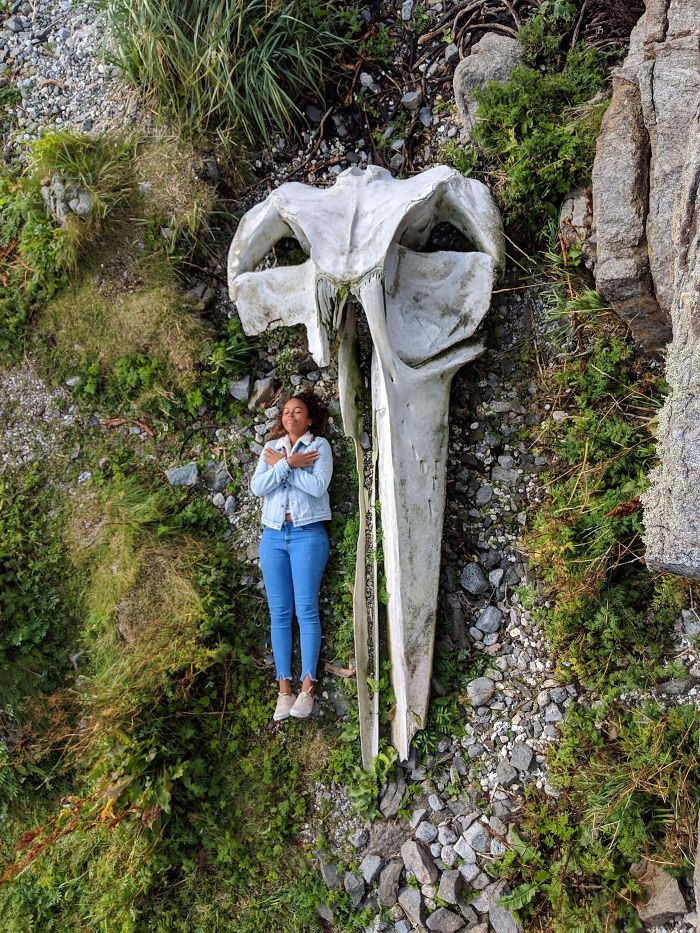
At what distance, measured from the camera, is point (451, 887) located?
4262mm

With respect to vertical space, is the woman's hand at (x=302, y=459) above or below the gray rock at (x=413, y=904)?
above

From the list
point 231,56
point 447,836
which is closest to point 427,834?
point 447,836

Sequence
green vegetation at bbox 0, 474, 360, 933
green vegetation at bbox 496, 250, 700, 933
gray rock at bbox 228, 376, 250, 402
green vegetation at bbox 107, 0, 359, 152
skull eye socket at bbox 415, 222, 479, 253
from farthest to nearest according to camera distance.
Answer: gray rock at bbox 228, 376, 250, 402
green vegetation at bbox 107, 0, 359, 152
skull eye socket at bbox 415, 222, 479, 253
green vegetation at bbox 0, 474, 360, 933
green vegetation at bbox 496, 250, 700, 933

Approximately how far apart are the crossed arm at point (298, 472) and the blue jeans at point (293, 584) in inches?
9.6

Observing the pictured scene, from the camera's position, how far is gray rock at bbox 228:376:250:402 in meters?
5.16

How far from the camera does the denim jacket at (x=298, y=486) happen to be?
4742mm

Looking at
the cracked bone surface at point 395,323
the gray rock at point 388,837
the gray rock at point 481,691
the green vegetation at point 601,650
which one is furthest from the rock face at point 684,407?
the gray rock at point 388,837

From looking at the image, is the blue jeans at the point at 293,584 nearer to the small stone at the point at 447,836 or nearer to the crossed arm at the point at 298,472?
the crossed arm at the point at 298,472

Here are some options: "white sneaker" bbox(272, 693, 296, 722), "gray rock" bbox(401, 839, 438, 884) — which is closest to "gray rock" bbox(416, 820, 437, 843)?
"gray rock" bbox(401, 839, 438, 884)

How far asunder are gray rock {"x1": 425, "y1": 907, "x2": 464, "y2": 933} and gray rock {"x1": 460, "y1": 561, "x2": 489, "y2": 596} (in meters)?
1.71

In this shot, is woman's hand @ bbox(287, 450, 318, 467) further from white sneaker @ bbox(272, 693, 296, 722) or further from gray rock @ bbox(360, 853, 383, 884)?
gray rock @ bbox(360, 853, 383, 884)

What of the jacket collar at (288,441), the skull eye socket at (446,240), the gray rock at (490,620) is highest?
the skull eye socket at (446,240)

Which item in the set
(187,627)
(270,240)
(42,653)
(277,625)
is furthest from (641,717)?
(42,653)

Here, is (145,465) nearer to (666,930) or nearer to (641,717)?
(641,717)
